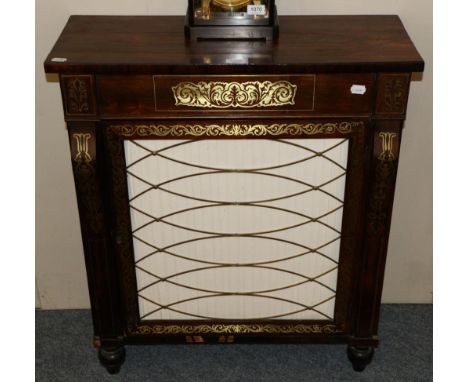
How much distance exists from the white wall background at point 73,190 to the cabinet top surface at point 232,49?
5 centimetres

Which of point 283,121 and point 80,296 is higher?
point 283,121

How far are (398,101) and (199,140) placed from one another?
507 mm

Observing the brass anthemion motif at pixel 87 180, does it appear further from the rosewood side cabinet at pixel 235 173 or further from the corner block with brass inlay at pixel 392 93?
the corner block with brass inlay at pixel 392 93

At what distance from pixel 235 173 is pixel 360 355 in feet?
2.44

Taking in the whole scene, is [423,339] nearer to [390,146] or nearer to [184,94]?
[390,146]

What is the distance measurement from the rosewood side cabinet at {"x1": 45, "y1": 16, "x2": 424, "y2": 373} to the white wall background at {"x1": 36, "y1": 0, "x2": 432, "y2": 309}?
67mm

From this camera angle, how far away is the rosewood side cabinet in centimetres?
178

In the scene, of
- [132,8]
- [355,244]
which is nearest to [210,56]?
[132,8]

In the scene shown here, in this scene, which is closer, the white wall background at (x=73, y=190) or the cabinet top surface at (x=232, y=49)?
the cabinet top surface at (x=232, y=49)

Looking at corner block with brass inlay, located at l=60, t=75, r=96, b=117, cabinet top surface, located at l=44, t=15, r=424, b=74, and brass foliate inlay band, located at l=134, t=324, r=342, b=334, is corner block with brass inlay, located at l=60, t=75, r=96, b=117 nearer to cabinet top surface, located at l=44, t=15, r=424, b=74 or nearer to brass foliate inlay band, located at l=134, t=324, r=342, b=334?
cabinet top surface, located at l=44, t=15, r=424, b=74

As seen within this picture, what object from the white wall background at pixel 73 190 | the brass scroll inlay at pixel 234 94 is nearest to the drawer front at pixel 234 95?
the brass scroll inlay at pixel 234 94

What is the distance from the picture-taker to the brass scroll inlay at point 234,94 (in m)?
1.78

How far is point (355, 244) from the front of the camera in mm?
2057

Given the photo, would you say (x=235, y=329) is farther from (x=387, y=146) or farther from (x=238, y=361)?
(x=387, y=146)
